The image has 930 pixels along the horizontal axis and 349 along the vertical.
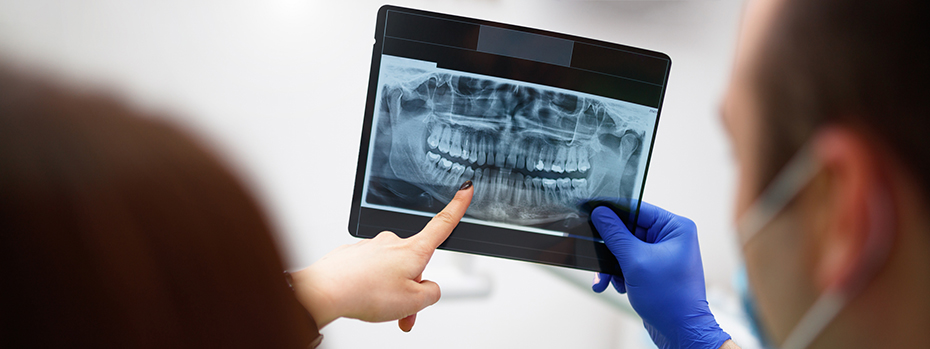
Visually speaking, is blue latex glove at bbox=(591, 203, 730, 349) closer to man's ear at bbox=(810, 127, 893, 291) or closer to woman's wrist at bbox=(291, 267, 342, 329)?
man's ear at bbox=(810, 127, 893, 291)

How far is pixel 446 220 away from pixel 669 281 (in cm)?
43

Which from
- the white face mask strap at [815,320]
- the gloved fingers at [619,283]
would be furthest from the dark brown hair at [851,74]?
the gloved fingers at [619,283]

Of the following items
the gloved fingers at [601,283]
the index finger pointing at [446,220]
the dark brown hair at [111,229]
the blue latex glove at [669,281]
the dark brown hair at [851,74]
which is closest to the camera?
the dark brown hair at [111,229]

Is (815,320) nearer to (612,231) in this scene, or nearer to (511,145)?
(612,231)

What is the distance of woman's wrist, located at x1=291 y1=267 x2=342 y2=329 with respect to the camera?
1.85ft

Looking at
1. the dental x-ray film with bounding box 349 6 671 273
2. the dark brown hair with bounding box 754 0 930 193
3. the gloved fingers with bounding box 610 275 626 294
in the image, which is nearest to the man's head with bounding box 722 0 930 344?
the dark brown hair with bounding box 754 0 930 193

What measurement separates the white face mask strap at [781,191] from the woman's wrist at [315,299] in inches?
22.0

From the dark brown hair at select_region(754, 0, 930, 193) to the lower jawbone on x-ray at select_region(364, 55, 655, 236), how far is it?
0.73 feet

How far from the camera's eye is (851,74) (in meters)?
0.38

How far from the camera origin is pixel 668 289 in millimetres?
766

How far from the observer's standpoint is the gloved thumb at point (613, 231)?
2.25ft

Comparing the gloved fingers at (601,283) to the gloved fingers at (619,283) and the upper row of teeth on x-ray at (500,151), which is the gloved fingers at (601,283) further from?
the upper row of teeth on x-ray at (500,151)

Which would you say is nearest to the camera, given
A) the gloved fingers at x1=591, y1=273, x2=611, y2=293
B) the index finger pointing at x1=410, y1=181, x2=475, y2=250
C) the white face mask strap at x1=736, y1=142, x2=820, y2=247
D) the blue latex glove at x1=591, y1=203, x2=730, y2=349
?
the white face mask strap at x1=736, y1=142, x2=820, y2=247

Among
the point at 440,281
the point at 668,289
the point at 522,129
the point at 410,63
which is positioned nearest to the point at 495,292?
the point at 440,281
